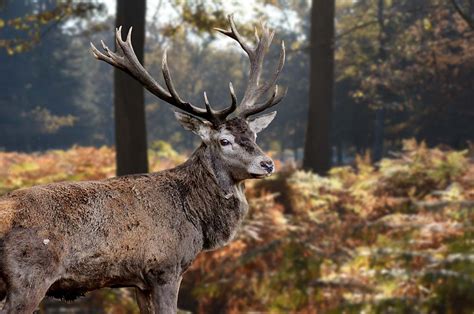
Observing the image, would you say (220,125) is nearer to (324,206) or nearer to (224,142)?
(224,142)

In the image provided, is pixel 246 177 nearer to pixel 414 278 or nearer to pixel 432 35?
pixel 414 278

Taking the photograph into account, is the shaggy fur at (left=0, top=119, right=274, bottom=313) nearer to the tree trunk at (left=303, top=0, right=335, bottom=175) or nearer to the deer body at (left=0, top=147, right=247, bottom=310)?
the deer body at (left=0, top=147, right=247, bottom=310)

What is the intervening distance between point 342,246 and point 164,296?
293 inches

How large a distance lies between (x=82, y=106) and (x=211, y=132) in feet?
154

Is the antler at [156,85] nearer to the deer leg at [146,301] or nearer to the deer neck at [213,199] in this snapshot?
the deer neck at [213,199]

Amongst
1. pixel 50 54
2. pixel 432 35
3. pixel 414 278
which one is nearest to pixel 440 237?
pixel 414 278

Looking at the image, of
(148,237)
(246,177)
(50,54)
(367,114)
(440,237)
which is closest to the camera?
→ (148,237)

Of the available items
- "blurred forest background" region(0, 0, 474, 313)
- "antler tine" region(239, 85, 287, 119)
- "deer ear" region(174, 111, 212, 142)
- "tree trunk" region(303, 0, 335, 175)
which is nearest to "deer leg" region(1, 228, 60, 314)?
"deer ear" region(174, 111, 212, 142)

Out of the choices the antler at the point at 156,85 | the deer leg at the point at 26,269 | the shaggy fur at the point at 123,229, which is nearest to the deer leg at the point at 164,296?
the shaggy fur at the point at 123,229

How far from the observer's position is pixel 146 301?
3766 mm

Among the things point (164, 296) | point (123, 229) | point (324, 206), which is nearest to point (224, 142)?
point (123, 229)

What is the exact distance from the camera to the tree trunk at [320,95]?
15750 millimetres

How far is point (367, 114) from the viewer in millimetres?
35938

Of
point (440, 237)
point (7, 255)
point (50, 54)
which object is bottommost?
point (440, 237)
